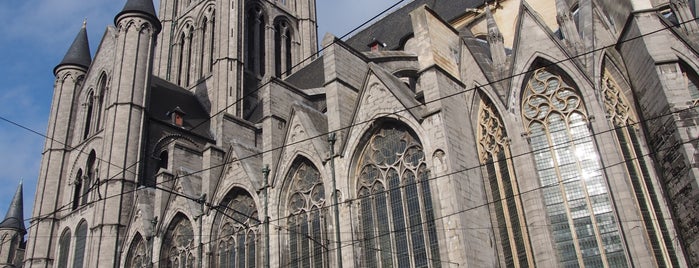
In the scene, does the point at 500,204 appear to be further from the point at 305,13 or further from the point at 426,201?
the point at 305,13

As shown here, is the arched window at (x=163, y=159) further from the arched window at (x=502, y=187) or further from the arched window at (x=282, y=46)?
the arched window at (x=502, y=187)

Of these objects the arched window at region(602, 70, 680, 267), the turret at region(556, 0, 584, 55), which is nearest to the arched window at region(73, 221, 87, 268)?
the turret at region(556, 0, 584, 55)

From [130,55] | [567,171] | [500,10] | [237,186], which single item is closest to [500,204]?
[567,171]

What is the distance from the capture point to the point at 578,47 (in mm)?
15102

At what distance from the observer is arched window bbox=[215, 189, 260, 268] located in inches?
Result: 718

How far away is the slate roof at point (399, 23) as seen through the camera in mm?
25453

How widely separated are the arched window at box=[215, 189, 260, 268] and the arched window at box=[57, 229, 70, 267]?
9.49m

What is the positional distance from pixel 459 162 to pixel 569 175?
2369 millimetres

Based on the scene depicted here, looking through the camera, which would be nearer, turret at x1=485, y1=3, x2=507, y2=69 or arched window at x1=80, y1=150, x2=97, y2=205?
turret at x1=485, y1=3, x2=507, y2=69

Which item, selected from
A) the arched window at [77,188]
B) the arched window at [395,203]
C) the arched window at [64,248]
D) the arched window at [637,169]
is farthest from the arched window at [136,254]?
the arched window at [637,169]

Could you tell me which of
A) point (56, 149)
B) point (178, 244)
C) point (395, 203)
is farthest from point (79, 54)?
point (395, 203)

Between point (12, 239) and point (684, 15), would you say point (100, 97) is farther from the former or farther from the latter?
point (684, 15)

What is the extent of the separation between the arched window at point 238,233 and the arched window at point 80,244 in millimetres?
7738

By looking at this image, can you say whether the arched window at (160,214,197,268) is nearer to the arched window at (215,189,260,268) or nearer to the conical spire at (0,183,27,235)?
the arched window at (215,189,260,268)
